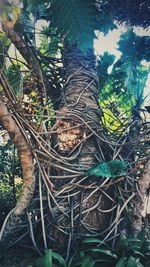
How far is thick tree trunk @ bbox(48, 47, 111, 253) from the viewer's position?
125cm

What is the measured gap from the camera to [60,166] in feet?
4.22

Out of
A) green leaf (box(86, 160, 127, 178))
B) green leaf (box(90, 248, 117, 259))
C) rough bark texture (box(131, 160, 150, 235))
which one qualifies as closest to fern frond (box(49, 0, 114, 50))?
green leaf (box(86, 160, 127, 178))

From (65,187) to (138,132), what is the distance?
566 millimetres

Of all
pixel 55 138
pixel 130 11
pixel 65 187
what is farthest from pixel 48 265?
pixel 130 11

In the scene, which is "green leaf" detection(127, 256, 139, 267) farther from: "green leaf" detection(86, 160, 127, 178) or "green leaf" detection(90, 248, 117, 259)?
"green leaf" detection(86, 160, 127, 178)

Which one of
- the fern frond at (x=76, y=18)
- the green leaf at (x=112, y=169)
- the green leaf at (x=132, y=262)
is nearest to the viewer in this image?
the fern frond at (x=76, y=18)

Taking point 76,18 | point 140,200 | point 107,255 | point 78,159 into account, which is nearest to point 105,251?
point 107,255

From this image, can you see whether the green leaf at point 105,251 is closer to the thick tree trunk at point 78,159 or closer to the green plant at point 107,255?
the green plant at point 107,255

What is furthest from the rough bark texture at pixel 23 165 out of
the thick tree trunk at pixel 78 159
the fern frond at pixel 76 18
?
the fern frond at pixel 76 18

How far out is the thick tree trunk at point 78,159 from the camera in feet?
4.11

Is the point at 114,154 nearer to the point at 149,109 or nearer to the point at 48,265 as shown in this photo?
the point at 149,109

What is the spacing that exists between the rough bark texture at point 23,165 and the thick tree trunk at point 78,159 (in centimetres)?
13

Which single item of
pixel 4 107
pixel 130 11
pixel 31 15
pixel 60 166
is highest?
pixel 31 15

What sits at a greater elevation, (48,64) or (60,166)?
(48,64)
